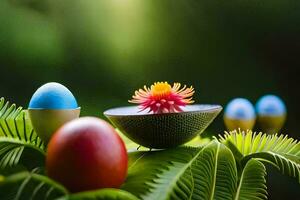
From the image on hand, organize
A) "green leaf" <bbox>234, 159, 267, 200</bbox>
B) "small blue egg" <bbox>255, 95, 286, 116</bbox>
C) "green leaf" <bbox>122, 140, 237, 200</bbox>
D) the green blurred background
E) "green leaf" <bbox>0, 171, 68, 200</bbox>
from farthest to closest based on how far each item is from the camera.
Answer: "small blue egg" <bbox>255, 95, 286, 116</bbox>, the green blurred background, "green leaf" <bbox>234, 159, 267, 200</bbox>, "green leaf" <bbox>122, 140, 237, 200</bbox>, "green leaf" <bbox>0, 171, 68, 200</bbox>

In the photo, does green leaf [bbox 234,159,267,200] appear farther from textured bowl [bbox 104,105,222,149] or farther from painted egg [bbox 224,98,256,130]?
painted egg [bbox 224,98,256,130]

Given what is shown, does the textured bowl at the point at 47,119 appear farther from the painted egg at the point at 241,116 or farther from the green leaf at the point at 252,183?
the painted egg at the point at 241,116

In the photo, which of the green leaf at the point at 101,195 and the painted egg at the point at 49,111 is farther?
the painted egg at the point at 49,111

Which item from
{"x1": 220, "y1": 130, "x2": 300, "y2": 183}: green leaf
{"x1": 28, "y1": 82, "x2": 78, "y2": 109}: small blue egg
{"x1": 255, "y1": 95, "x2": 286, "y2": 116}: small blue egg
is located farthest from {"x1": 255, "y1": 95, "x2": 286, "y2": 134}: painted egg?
{"x1": 28, "y1": 82, "x2": 78, "y2": 109}: small blue egg

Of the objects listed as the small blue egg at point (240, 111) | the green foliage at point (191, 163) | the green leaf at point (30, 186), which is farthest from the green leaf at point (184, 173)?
the small blue egg at point (240, 111)

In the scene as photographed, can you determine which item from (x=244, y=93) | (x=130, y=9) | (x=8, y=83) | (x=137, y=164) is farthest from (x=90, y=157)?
(x=244, y=93)
